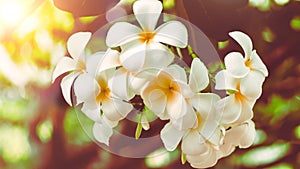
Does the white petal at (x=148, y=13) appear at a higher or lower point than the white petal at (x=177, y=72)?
higher

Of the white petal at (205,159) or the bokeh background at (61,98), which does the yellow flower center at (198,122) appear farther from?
the bokeh background at (61,98)

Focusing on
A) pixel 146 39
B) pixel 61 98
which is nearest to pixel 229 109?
pixel 146 39

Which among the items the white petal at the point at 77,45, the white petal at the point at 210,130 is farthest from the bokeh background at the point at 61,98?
the white petal at the point at 210,130

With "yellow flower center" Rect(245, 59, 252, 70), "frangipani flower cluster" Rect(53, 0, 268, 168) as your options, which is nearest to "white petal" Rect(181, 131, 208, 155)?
"frangipani flower cluster" Rect(53, 0, 268, 168)

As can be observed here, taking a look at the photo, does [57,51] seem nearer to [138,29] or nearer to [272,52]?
[138,29]

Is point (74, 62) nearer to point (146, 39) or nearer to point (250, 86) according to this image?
point (146, 39)

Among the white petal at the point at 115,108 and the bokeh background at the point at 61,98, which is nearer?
the white petal at the point at 115,108

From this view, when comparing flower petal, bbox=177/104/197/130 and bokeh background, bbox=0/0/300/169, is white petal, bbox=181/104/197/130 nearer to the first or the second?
flower petal, bbox=177/104/197/130
